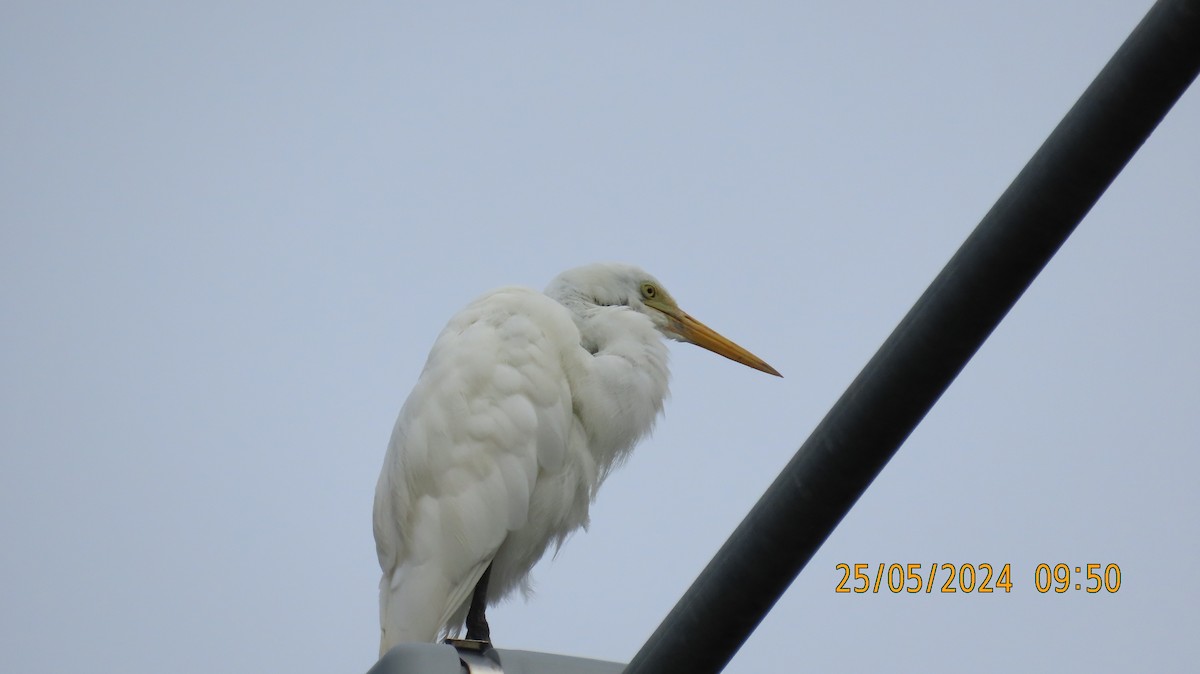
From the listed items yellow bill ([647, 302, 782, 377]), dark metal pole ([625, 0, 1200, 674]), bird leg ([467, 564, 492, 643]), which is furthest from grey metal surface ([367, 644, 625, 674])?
yellow bill ([647, 302, 782, 377])

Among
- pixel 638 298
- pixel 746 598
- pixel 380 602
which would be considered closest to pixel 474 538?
pixel 380 602

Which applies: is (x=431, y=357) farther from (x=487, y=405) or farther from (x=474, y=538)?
(x=474, y=538)

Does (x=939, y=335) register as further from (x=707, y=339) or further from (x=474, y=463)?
(x=707, y=339)

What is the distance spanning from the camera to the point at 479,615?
4.25m

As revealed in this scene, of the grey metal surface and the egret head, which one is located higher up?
the egret head

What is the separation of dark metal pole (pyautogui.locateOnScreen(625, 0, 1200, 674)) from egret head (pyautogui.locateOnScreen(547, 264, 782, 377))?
3.75m

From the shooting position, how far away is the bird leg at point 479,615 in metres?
4.22

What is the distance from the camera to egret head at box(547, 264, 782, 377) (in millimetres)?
4848

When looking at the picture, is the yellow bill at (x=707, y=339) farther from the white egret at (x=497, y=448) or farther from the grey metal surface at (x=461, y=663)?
the grey metal surface at (x=461, y=663)

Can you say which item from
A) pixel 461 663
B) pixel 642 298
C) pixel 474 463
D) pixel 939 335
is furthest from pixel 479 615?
pixel 939 335

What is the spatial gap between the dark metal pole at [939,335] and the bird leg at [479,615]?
3215 millimetres

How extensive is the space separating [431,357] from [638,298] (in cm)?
99

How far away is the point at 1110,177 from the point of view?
0.98 meters

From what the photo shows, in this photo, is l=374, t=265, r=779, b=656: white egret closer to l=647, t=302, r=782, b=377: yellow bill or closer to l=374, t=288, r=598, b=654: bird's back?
l=374, t=288, r=598, b=654: bird's back
